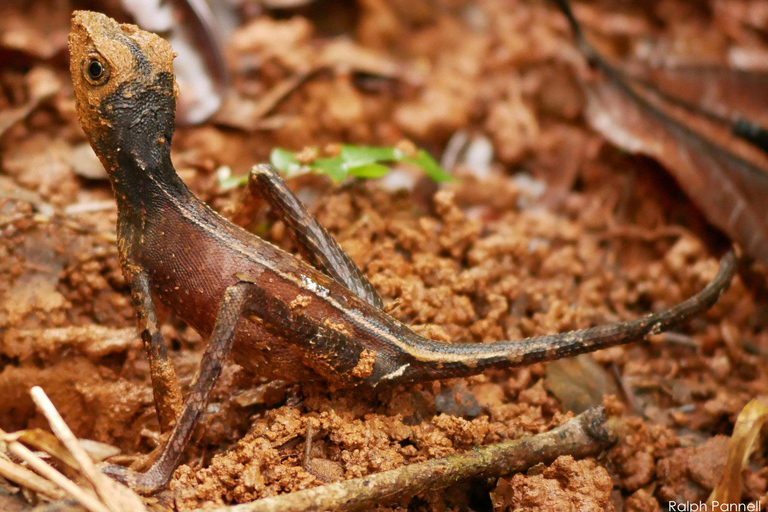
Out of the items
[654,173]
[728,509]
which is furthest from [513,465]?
[654,173]

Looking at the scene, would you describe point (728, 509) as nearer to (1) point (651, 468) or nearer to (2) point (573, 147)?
(1) point (651, 468)

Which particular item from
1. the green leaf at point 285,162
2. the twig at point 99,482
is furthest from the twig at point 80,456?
the green leaf at point 285,162

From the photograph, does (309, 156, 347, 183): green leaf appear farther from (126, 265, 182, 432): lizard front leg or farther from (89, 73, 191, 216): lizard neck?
(126, 265, 182, 432): lizard front leg

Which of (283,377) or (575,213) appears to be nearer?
(283,377)

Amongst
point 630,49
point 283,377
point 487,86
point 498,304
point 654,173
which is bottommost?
point 283,377

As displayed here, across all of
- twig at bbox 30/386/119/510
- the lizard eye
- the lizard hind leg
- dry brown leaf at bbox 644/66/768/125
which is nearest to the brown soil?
the lizard hind leg

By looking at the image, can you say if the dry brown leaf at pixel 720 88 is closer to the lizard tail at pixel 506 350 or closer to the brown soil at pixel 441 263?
the brown soil at pixel 441 263
